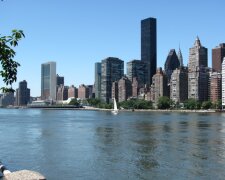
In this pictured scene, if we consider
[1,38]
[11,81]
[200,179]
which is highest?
[1,38]

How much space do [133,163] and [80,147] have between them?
16.1 meters

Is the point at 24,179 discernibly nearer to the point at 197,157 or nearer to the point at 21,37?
the point at 21,37

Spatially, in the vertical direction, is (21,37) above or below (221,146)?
above

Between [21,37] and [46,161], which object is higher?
[21,37]

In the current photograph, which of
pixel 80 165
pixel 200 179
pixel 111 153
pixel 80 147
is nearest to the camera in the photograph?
pixel 200 179

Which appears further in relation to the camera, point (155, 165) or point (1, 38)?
point (155, 165)

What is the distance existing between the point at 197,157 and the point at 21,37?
35.6 m

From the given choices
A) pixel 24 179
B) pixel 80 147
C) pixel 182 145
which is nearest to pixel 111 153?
pixel 80 147

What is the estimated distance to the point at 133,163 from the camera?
42.1m

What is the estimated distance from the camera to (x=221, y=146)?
5816 cm

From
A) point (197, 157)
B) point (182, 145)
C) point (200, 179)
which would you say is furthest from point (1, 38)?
point (182, 145)

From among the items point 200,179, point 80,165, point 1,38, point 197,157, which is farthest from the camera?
point 197,157

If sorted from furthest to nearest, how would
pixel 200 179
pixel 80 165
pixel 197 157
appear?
pixel 197 157 → pixel 80 165 → pixel 200 179

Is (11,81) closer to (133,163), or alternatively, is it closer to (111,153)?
(133,163)
